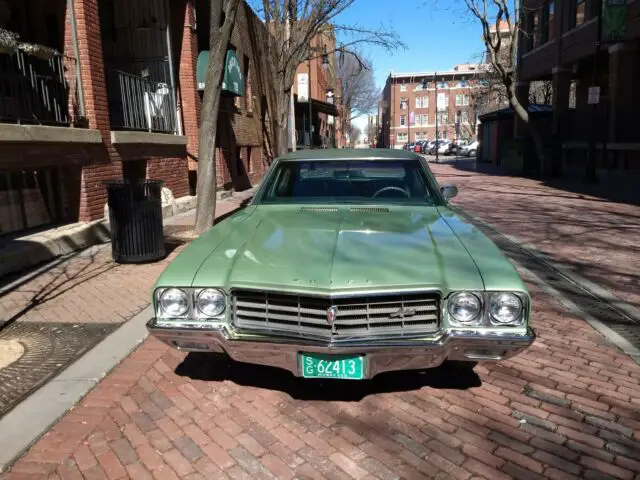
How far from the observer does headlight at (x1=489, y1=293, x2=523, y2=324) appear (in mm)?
2926

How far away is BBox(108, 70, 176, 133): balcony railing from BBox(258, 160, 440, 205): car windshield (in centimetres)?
654

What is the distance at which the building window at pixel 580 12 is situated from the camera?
21844 millimetres

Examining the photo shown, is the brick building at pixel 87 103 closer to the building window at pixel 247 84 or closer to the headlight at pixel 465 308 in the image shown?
the headlight at pixel 465 308

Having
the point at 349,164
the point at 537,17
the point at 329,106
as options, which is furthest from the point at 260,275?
the point at 329,106

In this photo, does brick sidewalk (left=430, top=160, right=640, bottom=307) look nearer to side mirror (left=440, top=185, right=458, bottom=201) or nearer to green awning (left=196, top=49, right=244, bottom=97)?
side mirror (left=440, top=185, right=458, bottom=201)

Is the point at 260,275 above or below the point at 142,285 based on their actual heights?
above

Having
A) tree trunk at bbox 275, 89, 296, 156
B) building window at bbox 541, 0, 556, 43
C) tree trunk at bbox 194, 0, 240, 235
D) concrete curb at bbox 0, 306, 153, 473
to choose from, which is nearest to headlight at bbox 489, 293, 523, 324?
concrete curb at bbox 0, 306, 153, 473

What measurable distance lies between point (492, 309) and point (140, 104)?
10.2m

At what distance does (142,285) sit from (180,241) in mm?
2687

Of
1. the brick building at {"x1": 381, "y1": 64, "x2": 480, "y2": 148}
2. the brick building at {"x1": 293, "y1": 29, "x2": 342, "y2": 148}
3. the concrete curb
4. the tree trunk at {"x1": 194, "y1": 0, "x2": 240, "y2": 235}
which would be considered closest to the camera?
the concrete curb

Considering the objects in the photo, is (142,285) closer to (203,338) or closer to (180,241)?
(180,241)

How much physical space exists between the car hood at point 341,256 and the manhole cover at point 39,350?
158 centimetres

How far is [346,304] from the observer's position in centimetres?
286

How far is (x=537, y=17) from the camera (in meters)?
27.0
